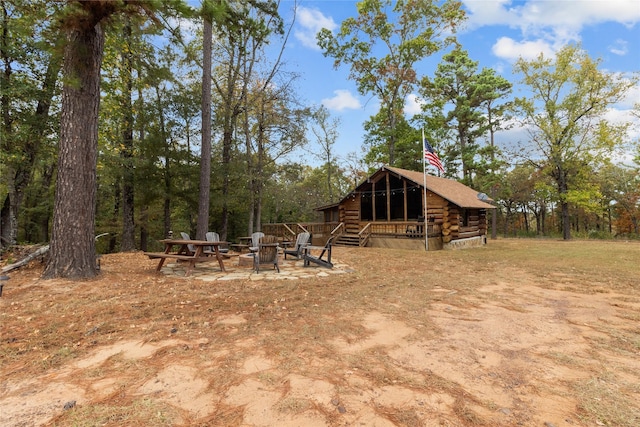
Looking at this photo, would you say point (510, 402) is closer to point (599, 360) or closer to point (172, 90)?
point (599, 360)

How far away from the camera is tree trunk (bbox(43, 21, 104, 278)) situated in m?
5.24

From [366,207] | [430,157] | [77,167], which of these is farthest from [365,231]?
[77,167]

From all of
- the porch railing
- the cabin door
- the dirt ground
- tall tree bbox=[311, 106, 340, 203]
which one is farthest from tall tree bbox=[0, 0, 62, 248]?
tall tree bbox=[311, 106, 340, 203]

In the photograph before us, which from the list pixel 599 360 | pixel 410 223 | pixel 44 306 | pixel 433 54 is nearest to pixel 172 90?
pixel 44 306

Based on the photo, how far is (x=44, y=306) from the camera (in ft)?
12.8

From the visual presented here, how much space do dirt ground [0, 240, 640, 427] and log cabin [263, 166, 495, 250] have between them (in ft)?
28.9

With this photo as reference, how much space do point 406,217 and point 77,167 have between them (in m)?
13.7

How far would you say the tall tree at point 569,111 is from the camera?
19.7m

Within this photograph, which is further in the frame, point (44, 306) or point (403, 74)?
point (403, 74)

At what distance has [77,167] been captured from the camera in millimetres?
5387

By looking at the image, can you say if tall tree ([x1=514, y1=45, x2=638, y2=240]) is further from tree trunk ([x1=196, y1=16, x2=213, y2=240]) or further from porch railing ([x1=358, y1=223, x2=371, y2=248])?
tree trunk ([x1=196, y1=16, x2=213, y2=240])

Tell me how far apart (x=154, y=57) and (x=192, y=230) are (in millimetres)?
10201

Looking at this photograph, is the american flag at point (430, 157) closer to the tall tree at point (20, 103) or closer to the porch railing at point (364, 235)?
the porch railing at point (364, 235)

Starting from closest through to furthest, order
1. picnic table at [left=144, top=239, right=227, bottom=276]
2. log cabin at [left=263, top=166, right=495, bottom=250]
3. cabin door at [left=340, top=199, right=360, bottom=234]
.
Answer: picnic table at [left=144, top=239, right=227, bottom=276] → log cabin at [left=263, top=166, right=495, bottom=250] → cabin door at [left=340, top=199, right=360, bottom=234]
